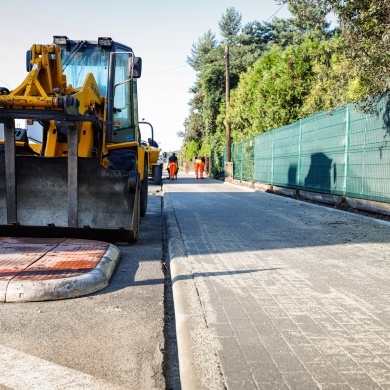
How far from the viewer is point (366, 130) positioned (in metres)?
9.30

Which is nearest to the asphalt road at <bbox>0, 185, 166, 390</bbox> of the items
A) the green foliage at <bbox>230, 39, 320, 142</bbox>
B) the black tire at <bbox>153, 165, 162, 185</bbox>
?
the green foliage at <bbox>230, 39, 320, 142</bbox>

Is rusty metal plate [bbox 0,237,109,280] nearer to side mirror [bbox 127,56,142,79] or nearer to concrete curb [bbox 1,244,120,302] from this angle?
concrete curb [bbox 1,244,120,302]

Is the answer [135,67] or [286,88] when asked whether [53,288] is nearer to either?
[135,67]

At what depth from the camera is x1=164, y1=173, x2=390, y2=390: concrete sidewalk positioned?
92.2 inches

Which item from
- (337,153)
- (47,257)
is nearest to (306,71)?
(337,153)

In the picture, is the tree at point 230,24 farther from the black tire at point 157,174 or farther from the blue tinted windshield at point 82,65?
the blue tinted windshield at point 82,65

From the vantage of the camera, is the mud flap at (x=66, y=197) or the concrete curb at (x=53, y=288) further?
the mud flap at (x=66, y=197)

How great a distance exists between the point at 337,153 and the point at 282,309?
8283 millimetres

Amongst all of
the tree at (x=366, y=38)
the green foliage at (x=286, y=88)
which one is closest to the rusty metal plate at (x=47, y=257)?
the tree at (x=366, y=38)

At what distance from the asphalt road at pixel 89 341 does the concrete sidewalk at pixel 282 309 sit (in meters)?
0.22

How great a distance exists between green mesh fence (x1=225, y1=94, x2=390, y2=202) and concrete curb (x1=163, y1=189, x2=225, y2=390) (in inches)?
228

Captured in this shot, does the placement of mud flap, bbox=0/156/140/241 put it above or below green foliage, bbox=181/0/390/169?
Answer: below

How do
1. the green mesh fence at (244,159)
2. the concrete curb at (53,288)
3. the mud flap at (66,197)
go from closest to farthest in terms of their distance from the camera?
1. the concrete curb at (53,288)
2. the mud flap at (66,197)
3. the green mesh fence at (244,159)

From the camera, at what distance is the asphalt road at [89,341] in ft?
7.79
